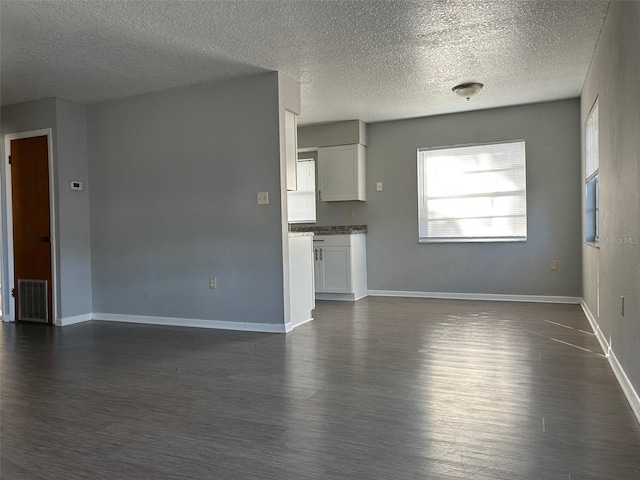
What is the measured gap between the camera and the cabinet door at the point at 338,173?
245 inches

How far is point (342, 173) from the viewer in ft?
20.7

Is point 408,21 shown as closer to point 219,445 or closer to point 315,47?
point 315,47

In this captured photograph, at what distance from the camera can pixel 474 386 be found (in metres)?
2.62

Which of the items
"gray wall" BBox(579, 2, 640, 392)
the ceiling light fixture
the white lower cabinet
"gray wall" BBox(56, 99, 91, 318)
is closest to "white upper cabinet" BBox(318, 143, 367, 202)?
the white lower cabinet

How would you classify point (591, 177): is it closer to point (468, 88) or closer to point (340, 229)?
point (468, 88)

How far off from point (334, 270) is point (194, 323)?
2.04 meters

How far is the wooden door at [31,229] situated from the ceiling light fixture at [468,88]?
4208 millimetres

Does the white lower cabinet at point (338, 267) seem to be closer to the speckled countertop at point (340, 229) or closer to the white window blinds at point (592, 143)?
the speckled countertop at point (340, 229)

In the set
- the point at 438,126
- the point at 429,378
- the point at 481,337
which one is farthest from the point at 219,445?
the point at 438,126

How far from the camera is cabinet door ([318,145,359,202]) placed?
6227 millimetres

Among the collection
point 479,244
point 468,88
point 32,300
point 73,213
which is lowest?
point 32,300

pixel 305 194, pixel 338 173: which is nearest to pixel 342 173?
pixel 338 173

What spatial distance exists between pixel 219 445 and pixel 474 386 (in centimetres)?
143

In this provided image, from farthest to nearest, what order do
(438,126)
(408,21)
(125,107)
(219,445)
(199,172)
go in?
(438,126)
(125,107)
(199,172)
(408,21)
(219,445)
